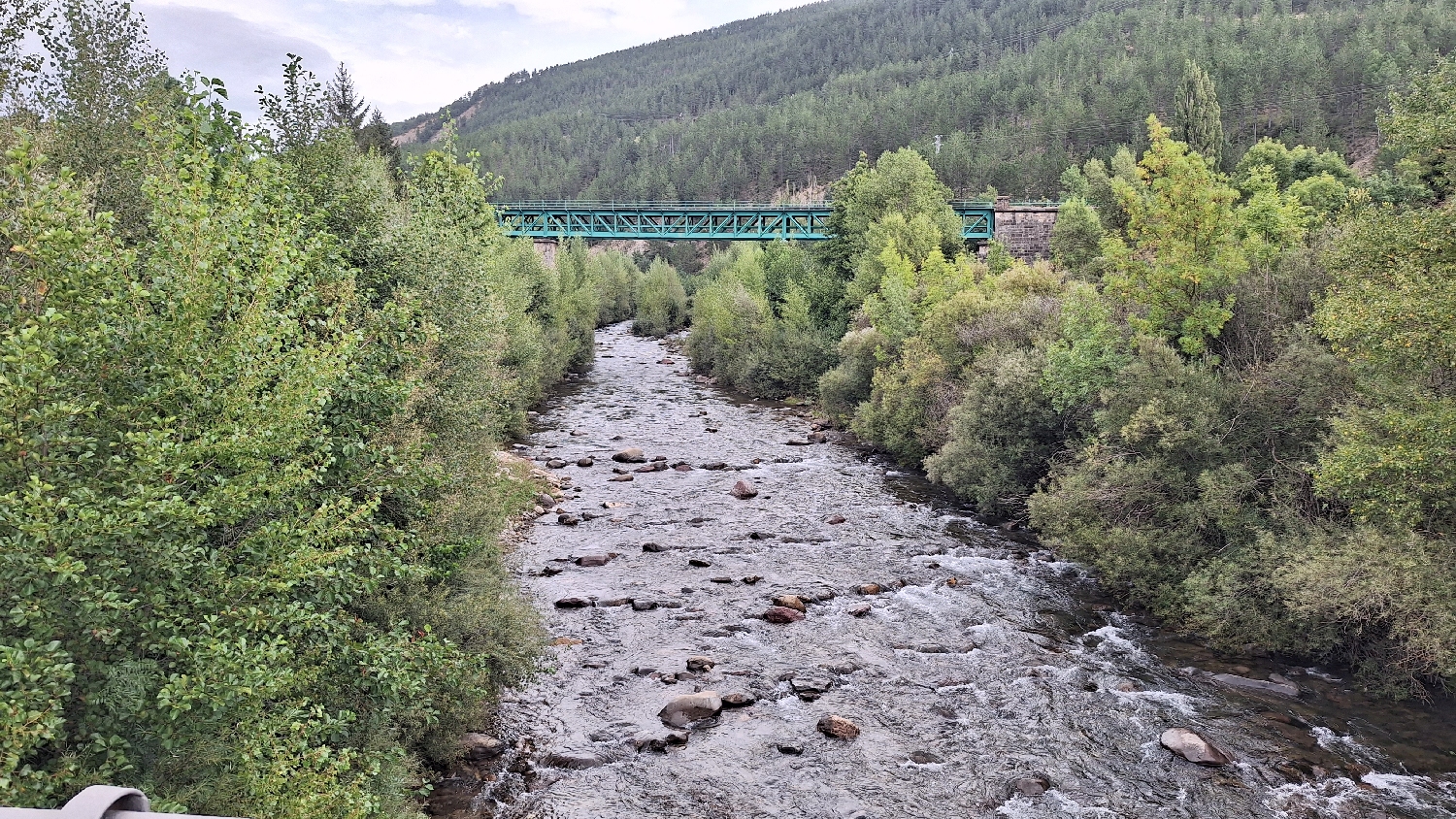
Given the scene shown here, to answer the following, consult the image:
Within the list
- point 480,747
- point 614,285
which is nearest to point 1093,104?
point 614,285

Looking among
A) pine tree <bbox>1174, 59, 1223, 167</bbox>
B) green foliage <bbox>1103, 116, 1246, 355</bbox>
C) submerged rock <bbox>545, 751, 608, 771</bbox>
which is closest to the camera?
submerged rock <bbox>545, 751, 608, 771</bbox>

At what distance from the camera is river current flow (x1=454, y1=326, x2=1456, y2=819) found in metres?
15.8

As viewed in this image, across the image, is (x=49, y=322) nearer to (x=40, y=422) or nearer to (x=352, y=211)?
(x=40, y=422)

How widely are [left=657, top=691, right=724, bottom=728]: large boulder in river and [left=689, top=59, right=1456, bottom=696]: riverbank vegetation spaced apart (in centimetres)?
1212

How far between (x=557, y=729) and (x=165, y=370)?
11.4 m

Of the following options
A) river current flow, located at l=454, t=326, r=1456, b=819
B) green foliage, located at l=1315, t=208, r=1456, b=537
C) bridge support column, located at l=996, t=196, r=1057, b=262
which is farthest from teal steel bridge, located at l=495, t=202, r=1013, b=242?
green foliage, located at l=1315, t=208, r=1456, b=537

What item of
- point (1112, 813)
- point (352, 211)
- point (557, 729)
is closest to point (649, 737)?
point (557, 729)

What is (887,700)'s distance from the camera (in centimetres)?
1936

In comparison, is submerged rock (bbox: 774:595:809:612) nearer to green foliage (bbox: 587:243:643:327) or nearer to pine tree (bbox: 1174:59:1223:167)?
green foliage (bbox: 587:243:643:327)

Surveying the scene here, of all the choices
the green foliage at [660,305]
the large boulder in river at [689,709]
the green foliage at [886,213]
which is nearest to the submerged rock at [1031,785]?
the large boulder in river at [689,709]

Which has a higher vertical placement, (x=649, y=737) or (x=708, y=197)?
(x=708, y=197)

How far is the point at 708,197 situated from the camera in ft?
587

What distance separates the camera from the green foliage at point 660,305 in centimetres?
11050

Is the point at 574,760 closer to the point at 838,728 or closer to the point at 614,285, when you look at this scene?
the point at 838,728
